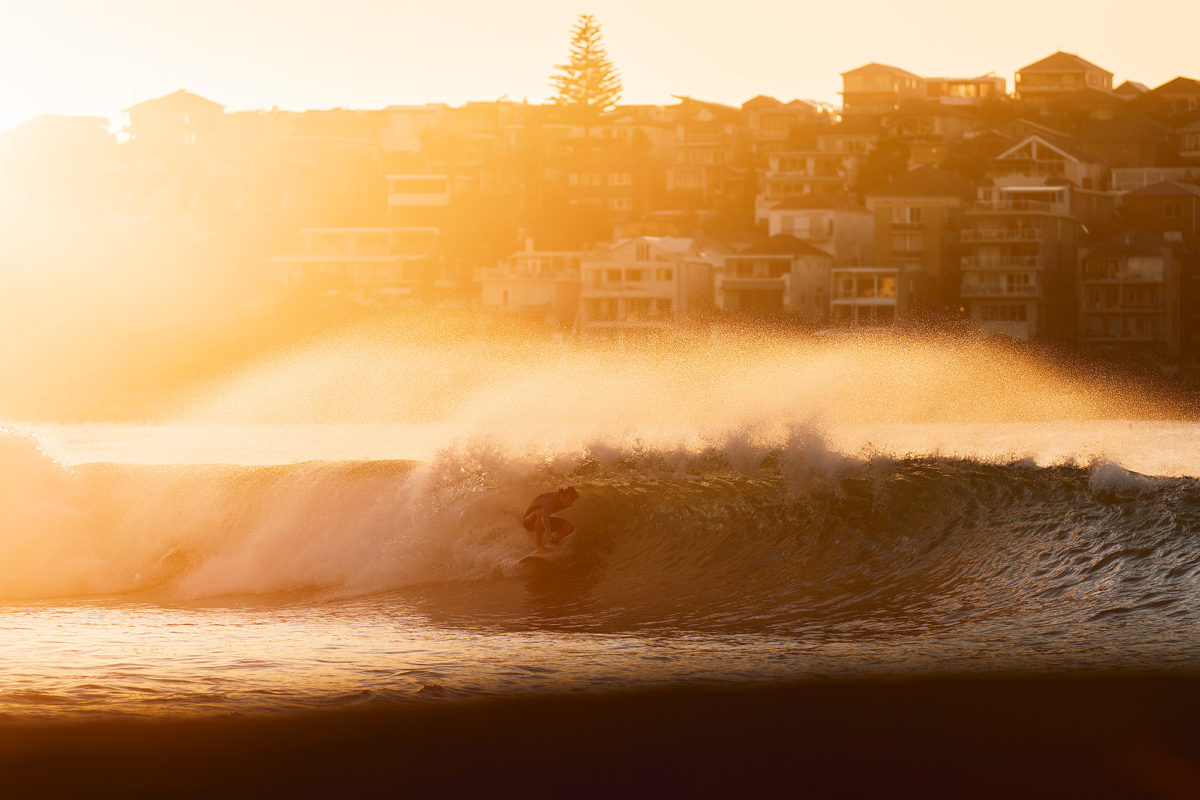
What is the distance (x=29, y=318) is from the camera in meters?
101

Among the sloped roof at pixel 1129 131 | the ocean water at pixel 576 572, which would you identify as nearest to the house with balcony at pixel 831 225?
the sloped roof at pixel 1129 131

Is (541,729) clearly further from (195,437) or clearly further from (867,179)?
(867,179)

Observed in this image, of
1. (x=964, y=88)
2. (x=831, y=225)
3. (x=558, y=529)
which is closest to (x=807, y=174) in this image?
(x=831, y=225)

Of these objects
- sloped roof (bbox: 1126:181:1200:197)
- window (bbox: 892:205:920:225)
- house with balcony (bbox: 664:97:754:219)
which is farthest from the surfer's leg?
house with balcony (bbox: 664:97:754:219)

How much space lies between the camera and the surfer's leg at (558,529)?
18.3 m

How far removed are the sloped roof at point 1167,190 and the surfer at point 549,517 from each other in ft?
265

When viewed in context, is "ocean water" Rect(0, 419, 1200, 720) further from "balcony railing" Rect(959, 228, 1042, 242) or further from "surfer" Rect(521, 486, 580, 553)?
"balcony railing" Rect(959, 228, 1042, 242)

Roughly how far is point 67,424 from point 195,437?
15.7 meters

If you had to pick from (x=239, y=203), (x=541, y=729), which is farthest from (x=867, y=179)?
(x=541, y=729)

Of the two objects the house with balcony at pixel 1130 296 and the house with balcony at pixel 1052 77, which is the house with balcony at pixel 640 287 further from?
A: the house with balcony at pixel 1052 77

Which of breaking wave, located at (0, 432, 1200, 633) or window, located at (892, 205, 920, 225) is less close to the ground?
window, located at (892, 205, 920, 225)

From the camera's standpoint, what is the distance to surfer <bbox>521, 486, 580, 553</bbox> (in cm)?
1819

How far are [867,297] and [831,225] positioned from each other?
24.4 ft

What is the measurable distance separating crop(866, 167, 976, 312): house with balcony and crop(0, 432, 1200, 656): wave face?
65435mm
